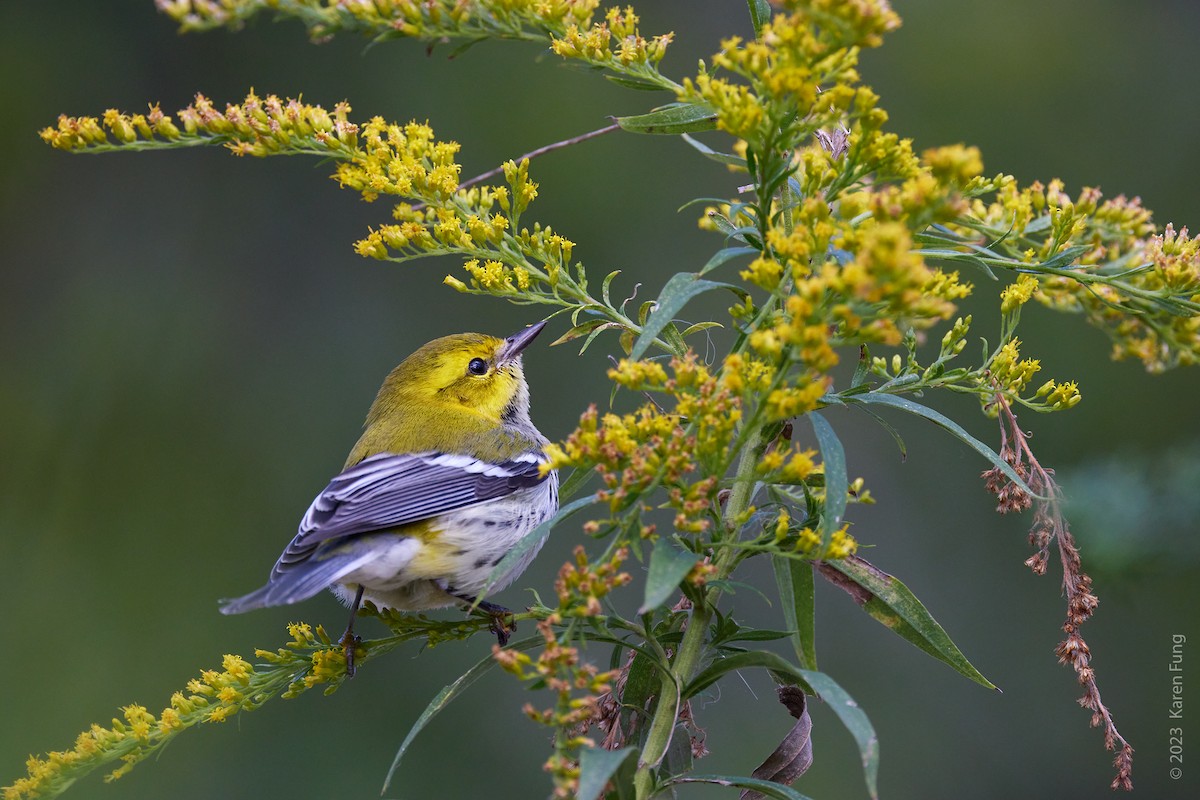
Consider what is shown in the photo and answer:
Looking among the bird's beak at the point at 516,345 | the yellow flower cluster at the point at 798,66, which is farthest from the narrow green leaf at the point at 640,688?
the bird's beak at the point at 516,345

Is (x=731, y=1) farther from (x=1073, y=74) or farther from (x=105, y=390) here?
(x=105, y=390)

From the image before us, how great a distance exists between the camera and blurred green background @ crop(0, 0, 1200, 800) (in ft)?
16.9

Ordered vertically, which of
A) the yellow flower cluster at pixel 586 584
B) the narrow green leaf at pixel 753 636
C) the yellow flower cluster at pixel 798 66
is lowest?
the narrow green leaf at pixel 753 636

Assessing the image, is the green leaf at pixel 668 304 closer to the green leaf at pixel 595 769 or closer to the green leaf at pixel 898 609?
the green leaf at pixel 898 609

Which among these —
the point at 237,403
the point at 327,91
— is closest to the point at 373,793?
the point at 237,403

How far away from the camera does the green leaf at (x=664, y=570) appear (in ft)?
4.99

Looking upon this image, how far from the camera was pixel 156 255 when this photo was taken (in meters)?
6.28

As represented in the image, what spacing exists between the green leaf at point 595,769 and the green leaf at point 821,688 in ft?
0.95

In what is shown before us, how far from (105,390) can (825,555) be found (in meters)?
5.06

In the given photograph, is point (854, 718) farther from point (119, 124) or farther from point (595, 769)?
point (119, 124)

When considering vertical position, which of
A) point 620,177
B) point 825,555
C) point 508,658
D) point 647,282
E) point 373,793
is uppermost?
point 620,177

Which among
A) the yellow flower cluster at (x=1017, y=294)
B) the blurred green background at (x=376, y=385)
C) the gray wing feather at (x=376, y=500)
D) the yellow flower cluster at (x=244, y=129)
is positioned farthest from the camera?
the blurred green background at (x=376, y=385)

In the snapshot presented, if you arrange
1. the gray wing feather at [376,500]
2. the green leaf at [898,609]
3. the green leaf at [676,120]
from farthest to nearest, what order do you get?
1. the gray wing feather at [376,500]
2. the green leaf at [676,120]
3. the green leaf at [898,609]

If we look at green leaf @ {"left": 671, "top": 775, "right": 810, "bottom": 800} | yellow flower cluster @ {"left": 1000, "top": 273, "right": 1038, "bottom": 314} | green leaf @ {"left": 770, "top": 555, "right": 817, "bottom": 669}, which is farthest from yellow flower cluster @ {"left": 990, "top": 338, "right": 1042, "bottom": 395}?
green leaf @ {"left": 671, "top": 775, "right": 810, "bottom": 800}
